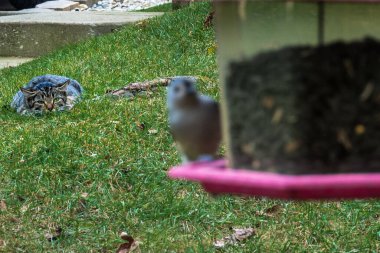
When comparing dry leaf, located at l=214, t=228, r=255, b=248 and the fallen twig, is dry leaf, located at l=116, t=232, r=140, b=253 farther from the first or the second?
the fallen twig

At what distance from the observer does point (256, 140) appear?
6.56ft

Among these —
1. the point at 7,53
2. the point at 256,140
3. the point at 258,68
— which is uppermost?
the point at 258,68

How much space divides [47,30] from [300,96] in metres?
9.93

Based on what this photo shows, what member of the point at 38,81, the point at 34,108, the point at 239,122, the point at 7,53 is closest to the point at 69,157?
the point at 34,108

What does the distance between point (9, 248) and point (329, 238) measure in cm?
166

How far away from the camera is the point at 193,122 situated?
7.12ft

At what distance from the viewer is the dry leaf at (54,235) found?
4.76 metres

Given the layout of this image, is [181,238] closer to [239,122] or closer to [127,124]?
[127,124]

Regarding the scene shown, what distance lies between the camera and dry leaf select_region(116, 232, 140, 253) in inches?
181

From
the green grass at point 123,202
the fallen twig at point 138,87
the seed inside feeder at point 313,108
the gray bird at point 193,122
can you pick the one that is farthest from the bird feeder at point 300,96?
the fallen twig at point 138,87

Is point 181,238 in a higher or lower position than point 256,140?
lower

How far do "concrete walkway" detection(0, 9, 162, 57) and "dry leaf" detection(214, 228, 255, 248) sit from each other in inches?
265

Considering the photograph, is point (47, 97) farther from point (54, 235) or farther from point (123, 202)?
point (54, 235)

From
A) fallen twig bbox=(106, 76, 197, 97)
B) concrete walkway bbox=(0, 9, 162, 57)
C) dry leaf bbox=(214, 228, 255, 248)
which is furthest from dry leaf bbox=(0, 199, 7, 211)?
concrete walkway bbox=(0, 9, 162, 57)
